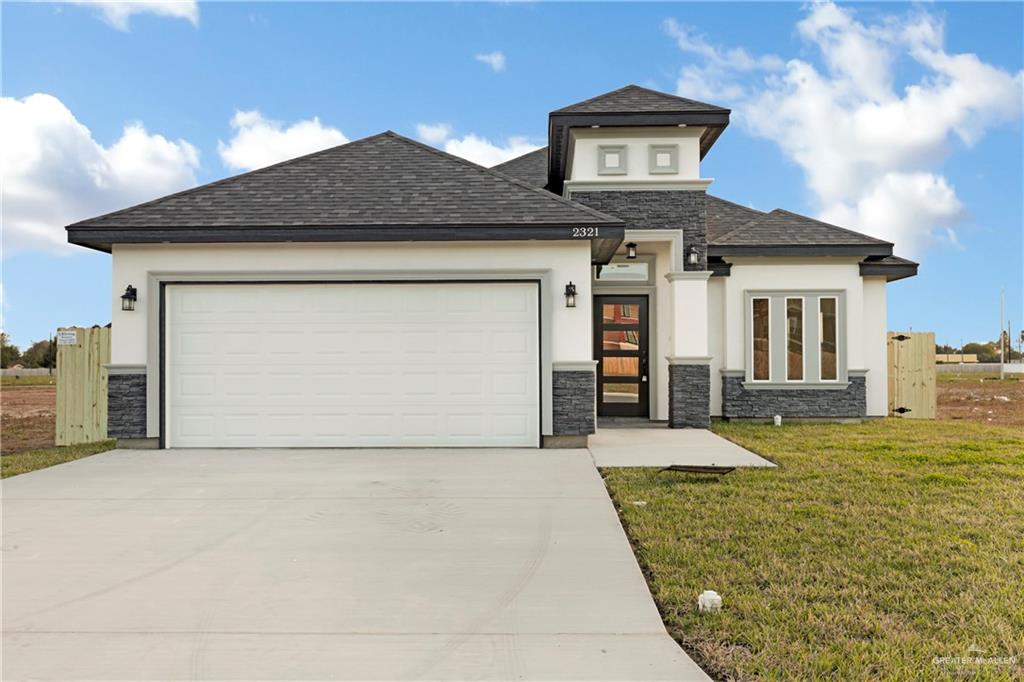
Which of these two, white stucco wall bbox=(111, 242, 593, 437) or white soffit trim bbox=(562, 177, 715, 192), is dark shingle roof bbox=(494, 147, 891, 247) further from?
white stucco wall bbox=(111, 242, 593, 437)

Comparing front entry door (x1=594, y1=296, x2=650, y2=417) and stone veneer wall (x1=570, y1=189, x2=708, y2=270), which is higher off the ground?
stone veneer wall (x1=570, y1=189, x2=708, y2=270)

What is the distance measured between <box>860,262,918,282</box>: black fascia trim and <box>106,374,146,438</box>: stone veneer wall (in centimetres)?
1346

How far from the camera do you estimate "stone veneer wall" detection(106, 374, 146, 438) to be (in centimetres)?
944

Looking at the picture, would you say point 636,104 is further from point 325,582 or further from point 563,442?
point 325,582

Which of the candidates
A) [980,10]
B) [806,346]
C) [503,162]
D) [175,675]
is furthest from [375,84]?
[175,675]

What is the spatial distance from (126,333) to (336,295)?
3.12 m

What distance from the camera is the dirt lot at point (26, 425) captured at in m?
11.1

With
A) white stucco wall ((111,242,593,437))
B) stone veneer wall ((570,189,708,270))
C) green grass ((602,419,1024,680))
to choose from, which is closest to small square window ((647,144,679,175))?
stone veneer wall ((570,189,708,270))

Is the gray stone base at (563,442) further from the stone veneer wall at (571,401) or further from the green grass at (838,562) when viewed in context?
the green grass at (838,562)

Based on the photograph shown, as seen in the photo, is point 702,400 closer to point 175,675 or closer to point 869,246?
point 869,246

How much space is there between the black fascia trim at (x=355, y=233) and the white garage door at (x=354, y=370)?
76 cm

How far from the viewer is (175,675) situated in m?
3.00

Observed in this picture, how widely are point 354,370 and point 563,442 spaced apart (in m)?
3.27

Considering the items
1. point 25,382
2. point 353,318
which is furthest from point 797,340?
point 25,382
